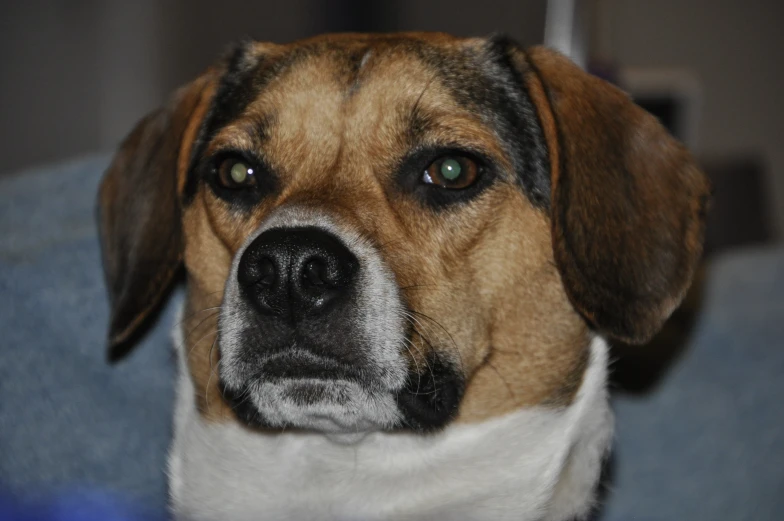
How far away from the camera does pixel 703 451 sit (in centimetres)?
393

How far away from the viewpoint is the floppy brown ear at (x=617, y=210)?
237 cm

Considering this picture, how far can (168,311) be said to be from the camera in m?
3.20

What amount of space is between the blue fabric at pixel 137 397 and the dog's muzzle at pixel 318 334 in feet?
2.38

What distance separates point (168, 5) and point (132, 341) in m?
4.60

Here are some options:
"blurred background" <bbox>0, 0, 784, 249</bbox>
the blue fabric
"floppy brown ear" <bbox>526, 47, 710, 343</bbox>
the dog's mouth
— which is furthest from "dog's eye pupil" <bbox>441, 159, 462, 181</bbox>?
"blurred background" <bbox>0, 0, 784, 249</bbox>

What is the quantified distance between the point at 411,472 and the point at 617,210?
0.92 m

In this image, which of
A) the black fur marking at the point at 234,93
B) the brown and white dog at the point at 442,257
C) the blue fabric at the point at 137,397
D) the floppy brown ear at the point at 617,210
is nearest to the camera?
the brown and white dog at the point at 442,257

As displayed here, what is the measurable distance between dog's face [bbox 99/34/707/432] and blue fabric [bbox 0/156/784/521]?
1.34 feet

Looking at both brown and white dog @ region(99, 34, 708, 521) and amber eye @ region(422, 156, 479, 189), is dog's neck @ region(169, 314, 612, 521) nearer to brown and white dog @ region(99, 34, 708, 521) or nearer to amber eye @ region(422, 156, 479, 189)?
brown and white dog @ region(99, 34, 708, 521)

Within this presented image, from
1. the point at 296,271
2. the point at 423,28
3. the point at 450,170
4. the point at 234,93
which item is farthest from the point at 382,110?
the point at 423,28

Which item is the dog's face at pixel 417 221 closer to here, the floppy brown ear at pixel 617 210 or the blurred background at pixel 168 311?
the floppy brown ear at pixel 617 210

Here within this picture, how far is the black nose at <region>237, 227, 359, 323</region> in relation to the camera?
1.90 m

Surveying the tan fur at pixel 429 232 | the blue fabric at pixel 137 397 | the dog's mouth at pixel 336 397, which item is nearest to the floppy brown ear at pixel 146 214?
the tan fur at pixel 429 232

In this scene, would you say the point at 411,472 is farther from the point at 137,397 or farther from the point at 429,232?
the point at 137,397
